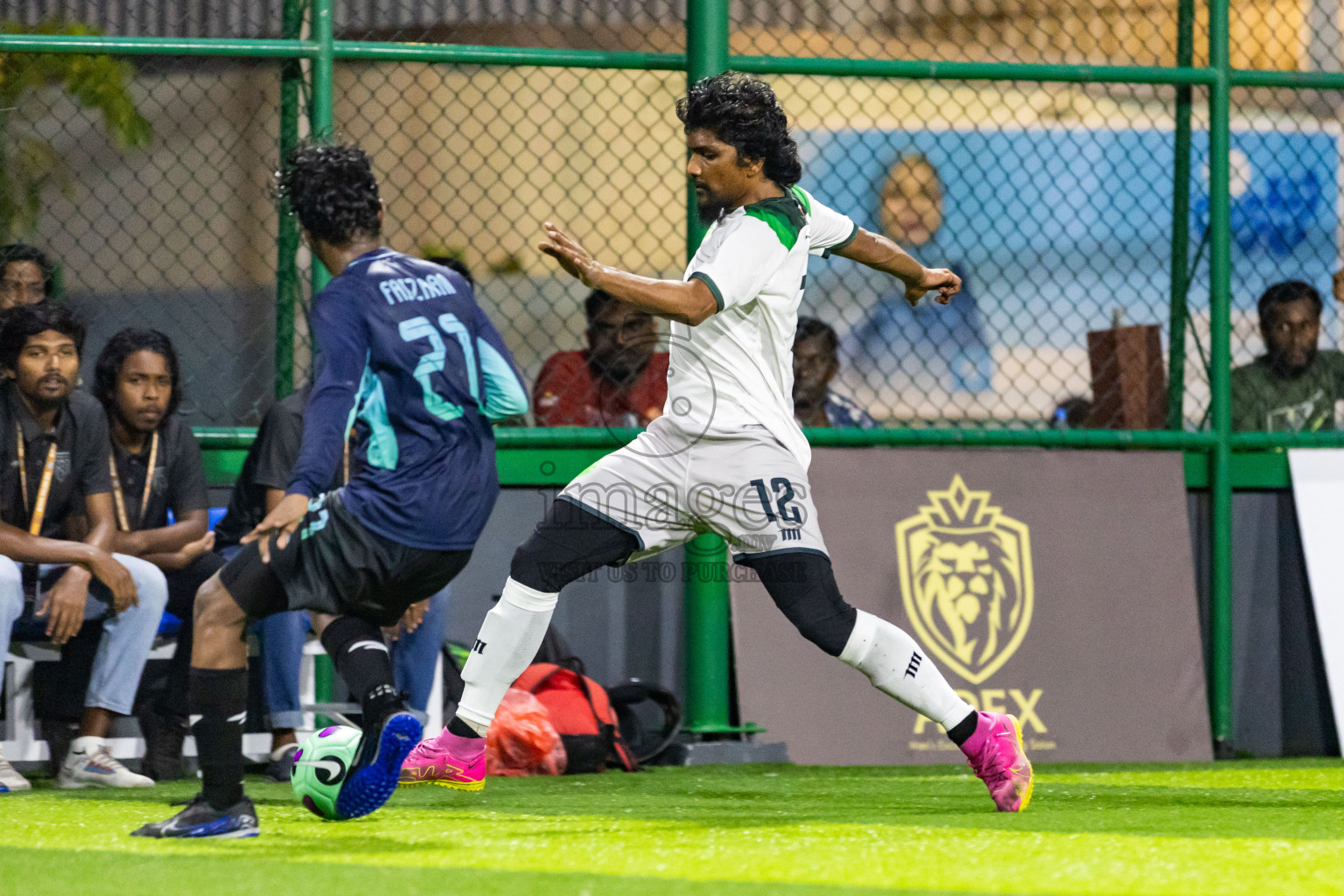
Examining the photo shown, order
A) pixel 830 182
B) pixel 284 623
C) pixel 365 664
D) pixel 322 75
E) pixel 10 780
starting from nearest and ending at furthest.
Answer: pixel 365 664, pixel 10 780, pixel 284 623, pixel 322 75, pixel 830 182

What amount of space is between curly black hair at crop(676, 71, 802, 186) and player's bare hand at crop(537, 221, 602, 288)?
2.29 ft

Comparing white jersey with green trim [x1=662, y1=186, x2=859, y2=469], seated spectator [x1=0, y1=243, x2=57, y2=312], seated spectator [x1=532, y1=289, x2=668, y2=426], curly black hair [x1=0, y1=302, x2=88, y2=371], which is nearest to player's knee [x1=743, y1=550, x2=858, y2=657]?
white jersey with green trim [x1=662, y1=186, x2=859, y2=469]

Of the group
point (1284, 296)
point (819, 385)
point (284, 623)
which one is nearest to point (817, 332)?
point (819, 385)

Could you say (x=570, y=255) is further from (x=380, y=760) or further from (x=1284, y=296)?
(x=1284, y=296)

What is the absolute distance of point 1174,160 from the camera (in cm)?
762

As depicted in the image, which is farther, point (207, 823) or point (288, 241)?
point (288, 241)

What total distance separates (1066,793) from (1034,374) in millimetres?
3201

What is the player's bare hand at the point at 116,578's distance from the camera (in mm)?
5504

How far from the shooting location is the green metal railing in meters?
6.64

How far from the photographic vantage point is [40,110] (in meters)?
6.92

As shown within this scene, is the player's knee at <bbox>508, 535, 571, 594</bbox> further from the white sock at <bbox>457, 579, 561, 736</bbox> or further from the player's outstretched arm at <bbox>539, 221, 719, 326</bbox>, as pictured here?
the player's outstretched arm at <bbox>539, 221, 719, 326</bbox>

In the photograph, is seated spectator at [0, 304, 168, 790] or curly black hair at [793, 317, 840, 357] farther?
curly black hair at [793, 317, 840, 357]

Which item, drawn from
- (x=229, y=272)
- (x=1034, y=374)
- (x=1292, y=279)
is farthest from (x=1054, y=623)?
(x=229, y=272)

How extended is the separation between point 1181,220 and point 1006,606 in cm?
209
